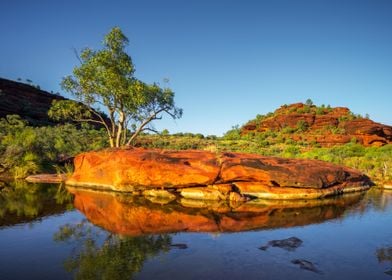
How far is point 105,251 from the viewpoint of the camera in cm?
1016

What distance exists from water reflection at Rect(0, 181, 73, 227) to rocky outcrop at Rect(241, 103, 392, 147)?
51506 mm

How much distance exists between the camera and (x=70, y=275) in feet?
27.2

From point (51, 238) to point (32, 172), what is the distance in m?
18.6

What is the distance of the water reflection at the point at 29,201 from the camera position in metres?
14.4

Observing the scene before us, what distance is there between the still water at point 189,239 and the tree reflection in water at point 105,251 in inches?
1.1

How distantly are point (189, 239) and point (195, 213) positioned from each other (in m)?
4.17

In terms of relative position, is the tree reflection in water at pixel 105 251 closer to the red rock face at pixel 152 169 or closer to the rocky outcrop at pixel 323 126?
the red rock face at pixel 152 169

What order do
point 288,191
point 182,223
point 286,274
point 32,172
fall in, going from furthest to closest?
point 32,172 < point 288,191 < point 182,223 < point 286,274

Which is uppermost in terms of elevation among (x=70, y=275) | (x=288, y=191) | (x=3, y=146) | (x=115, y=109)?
(x=115, y=109)

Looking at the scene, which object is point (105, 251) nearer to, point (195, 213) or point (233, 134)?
point (195, 213)

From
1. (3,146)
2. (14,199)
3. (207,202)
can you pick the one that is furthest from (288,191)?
(3,146)

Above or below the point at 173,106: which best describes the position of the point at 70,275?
below

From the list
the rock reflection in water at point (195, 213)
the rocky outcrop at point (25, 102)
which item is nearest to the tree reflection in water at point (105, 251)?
the rock reflection in water at point (195, 213)

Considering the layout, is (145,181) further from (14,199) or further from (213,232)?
(213,232)
